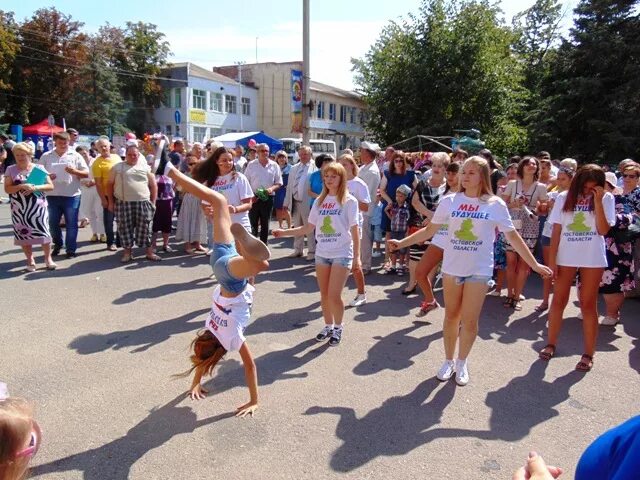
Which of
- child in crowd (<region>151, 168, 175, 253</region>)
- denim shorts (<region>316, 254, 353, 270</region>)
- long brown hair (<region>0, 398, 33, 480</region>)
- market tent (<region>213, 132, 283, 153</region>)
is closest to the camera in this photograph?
long brown hair (<region>0, 398, 33, 480</region>)

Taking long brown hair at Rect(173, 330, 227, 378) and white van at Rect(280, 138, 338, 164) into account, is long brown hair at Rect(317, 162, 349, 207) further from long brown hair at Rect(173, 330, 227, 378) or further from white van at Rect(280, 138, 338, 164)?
white van at Rect(280, 138, 338, 164)

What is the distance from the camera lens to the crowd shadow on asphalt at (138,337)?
4.79 m

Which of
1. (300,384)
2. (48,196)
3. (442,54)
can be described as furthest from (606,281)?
(442,54)

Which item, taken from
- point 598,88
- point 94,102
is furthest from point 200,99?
point 598,88

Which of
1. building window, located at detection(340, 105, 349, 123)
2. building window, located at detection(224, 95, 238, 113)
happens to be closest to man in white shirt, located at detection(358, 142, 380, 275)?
building window, located at detection(224, 95, 238, 113)

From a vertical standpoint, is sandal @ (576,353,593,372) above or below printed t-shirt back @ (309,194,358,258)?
below

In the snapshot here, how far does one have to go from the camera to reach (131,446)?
3193mm

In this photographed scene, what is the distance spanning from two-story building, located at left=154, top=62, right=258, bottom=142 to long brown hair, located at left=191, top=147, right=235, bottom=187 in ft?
136

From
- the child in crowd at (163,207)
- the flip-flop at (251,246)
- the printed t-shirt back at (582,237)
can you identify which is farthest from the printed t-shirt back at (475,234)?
the child in crowd at (163,207)

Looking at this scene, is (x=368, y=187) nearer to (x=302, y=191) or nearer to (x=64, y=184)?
(x=302, y=191)

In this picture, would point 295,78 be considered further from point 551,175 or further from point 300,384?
point 300,384

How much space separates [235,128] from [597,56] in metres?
35.3

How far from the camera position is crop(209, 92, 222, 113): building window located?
48344mm

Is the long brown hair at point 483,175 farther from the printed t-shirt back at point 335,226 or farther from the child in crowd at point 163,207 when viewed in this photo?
the child in crowd at point 163,207
